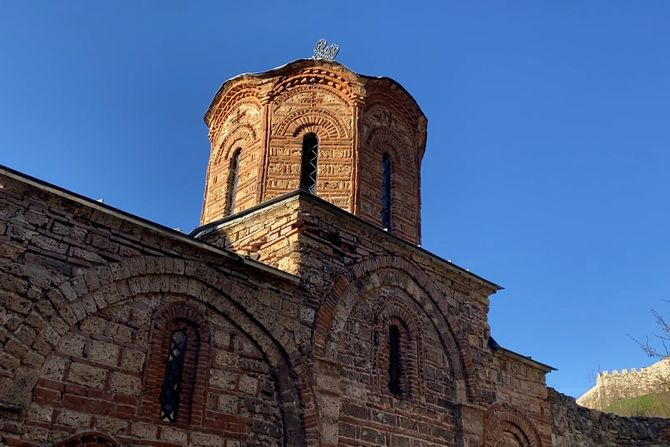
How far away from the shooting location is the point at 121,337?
5.93 meters

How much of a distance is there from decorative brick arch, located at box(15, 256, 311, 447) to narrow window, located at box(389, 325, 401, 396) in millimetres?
1573

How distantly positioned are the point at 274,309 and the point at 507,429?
431 centimetres

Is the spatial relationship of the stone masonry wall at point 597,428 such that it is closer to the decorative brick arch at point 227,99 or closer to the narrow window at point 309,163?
the narrow window at point 309,163

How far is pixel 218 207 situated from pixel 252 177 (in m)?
0.77

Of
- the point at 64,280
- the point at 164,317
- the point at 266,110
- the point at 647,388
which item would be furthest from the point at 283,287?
the point at 647,388

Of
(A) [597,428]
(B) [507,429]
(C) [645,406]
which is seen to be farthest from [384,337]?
(C) [645,406]

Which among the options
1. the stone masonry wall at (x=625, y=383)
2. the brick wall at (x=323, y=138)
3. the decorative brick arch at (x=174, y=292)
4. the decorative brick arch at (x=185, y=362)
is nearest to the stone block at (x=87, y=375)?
the decorative brick arch at (x=174, y=292)

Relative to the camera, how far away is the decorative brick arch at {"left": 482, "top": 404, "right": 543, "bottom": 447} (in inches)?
352

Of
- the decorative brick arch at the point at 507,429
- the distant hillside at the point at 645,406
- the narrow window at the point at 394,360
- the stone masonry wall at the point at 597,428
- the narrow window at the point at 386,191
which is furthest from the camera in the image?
the distant hillside at the point at 645,406

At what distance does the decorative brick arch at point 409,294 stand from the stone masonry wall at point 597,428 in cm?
286

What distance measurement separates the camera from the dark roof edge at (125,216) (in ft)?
18.6

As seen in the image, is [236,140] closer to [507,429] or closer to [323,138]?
[323,138]

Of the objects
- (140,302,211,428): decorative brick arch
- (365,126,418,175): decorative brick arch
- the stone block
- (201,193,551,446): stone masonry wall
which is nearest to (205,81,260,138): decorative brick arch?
(365,126,418,175): decorative brick arch

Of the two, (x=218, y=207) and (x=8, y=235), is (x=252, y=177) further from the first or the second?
(x=8, y=235)
